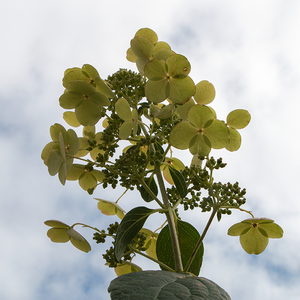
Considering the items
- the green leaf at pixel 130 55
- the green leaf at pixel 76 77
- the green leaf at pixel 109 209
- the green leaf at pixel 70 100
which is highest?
the green leaf at pixel 130 55

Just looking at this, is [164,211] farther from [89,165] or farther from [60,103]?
[60,103]

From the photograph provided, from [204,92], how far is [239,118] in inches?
7.0

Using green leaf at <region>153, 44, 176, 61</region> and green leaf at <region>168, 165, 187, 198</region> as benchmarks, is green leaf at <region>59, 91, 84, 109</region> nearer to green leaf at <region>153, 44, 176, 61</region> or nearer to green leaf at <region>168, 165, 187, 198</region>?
green leaf at <region>153, 44, 176, 61</region>

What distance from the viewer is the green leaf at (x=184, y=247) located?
3.61ft

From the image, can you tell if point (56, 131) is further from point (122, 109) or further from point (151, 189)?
point (151, 189)

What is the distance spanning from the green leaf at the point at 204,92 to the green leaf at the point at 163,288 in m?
0.69

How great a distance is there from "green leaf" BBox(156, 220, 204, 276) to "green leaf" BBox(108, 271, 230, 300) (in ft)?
1.13

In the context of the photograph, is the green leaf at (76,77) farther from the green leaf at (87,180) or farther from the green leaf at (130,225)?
the green leaf at (130,225)

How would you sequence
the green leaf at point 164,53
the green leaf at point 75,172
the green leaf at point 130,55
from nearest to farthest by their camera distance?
1. the green leaf at point 164,53
2. the green leaf at point 75,172
3. the green leaf at point 130,55

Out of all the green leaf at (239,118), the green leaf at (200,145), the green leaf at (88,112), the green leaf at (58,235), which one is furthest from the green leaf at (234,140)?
the green leaf at (58,235)

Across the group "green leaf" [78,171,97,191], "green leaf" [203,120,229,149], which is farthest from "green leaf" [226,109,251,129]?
"green leaf" [78,171,97,191]

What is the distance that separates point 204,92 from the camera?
44.6 inches

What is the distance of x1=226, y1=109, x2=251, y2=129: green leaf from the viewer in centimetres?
111

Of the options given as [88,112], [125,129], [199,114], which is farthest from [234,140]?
[88,112]
